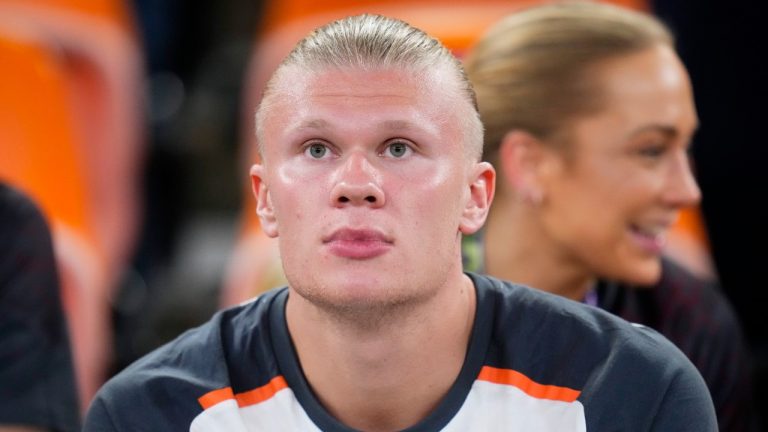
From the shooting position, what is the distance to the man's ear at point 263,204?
1.54 metres

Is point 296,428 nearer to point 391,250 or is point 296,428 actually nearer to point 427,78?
point 391,250

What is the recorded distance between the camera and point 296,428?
151 centimetres

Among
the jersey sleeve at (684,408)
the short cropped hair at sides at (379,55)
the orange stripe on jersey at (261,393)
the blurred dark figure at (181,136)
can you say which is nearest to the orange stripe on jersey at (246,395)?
the orange stripe on jersey at (261,393)

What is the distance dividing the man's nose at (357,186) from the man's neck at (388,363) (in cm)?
17

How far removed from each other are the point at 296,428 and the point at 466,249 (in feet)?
2.63

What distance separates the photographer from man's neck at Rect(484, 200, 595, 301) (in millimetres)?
2248

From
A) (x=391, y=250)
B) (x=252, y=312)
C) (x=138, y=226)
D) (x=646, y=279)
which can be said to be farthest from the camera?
(x=138, y=226)

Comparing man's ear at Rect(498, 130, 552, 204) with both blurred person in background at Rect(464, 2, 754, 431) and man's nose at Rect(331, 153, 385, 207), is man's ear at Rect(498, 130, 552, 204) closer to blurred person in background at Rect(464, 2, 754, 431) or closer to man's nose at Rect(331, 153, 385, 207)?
blurred person in background at Rect(464, 2, 754, 431)

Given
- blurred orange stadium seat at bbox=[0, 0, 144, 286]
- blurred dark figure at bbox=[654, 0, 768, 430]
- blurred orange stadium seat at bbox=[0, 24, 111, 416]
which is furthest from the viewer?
blurred dark figure at bbox=[654, 0, 768, 430]

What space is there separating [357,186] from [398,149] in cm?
8

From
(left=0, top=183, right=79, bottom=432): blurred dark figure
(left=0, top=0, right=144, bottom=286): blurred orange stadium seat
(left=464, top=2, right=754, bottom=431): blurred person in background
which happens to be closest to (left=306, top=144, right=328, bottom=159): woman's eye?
(left=0, top=183, right=79, bottom=432): blurred dark figure

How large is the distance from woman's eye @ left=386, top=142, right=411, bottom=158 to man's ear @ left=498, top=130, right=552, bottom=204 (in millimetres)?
787

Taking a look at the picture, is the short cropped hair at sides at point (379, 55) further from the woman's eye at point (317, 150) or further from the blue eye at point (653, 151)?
the blue eye at point (653, 151)

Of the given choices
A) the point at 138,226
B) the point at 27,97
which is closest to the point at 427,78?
the point at 27,97
